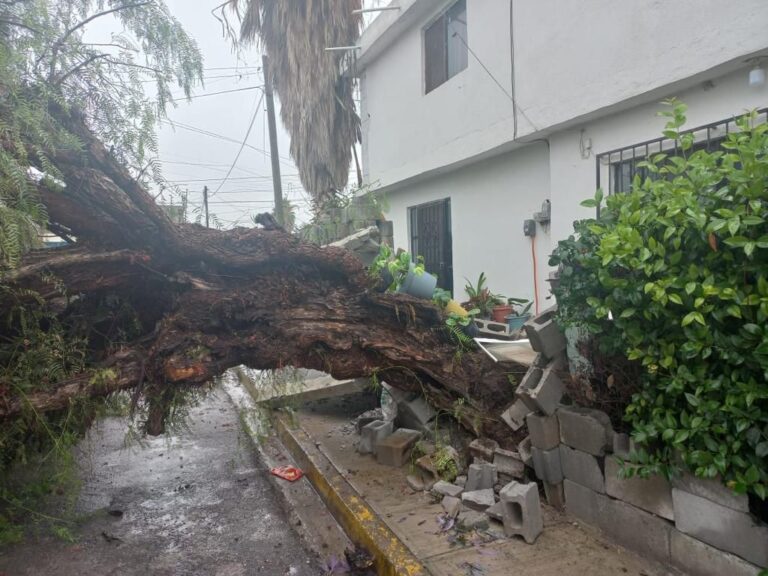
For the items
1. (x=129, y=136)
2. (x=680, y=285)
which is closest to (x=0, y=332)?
(x=129, y=136)

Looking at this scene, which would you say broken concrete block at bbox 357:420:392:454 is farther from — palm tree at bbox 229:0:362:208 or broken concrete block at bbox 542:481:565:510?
palm tree at bbox 229:0:362:208

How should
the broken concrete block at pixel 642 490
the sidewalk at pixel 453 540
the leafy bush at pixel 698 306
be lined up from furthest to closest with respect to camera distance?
the sidewalk at pixel 453 540 < the broken concrete block at pixel 642 490 < the leafy bush at pixel 698 306

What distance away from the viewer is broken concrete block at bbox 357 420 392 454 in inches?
189

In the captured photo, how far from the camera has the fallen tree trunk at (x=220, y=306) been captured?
3.34m

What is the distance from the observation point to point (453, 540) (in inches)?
129

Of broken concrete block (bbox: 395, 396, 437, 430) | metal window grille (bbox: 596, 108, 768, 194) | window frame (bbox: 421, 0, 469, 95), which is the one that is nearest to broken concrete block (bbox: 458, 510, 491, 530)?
broken concrete block (bbox: 395, 396, 437, 430)

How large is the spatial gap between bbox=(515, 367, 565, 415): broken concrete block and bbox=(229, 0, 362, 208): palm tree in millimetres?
7346

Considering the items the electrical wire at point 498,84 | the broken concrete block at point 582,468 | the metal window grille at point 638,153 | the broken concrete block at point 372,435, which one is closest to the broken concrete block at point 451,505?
the broken concrete block at point 582,468

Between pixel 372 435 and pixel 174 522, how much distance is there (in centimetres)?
182

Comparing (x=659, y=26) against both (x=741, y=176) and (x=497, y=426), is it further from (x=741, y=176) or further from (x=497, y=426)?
(x=497, y=426)

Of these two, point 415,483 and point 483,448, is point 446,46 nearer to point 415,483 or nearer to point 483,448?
point 483,448

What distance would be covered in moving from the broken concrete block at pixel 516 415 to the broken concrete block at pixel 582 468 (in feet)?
1.36

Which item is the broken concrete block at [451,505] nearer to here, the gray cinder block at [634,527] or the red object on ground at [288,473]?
the gray cinder block at [634,527]

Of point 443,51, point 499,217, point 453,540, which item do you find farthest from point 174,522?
point 443,51
